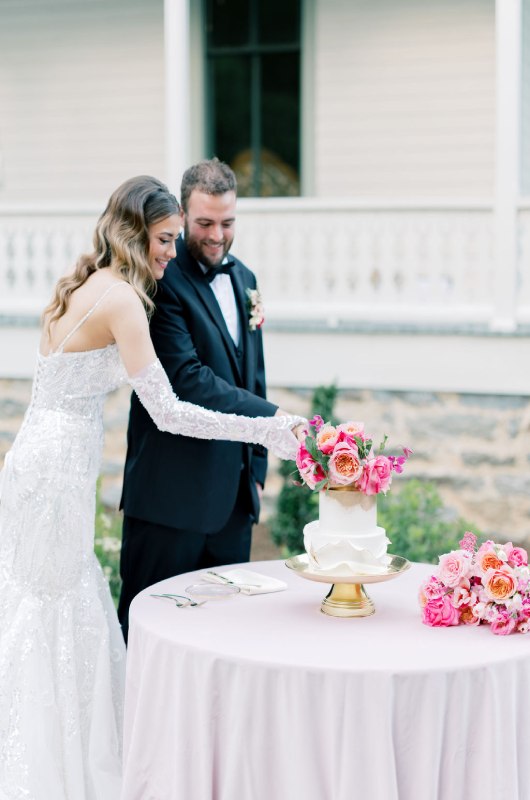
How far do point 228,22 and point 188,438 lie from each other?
8783 millimetres

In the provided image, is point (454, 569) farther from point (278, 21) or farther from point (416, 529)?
point (278, 21)

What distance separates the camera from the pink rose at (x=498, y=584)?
10.7 feet

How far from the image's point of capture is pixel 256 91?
11820mm

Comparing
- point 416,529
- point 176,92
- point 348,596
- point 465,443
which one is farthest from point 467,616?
point 176,92

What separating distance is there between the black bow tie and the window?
302 inches

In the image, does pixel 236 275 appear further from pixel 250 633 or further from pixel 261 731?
pixel 261 731

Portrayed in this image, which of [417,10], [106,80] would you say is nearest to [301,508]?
[417,10]

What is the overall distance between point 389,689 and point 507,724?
1.24 feet

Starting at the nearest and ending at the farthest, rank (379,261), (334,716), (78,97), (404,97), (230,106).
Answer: (334,716) → (379,261) → (404,97) → (230,106) → (78,97)

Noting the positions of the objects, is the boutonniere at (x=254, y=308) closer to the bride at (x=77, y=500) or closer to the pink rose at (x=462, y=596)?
the bride at (x=77, y=500)

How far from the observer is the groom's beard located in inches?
165

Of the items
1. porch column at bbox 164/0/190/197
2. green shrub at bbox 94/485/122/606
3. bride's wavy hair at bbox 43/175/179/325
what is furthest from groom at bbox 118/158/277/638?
porch column at bbox 164/0/190/197

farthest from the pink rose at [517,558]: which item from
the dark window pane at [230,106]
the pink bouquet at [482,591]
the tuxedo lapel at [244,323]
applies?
the dark window pane at [230,106]

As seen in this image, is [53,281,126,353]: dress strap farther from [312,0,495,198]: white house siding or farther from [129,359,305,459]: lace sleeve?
[312,0,495,198]: white house siding
